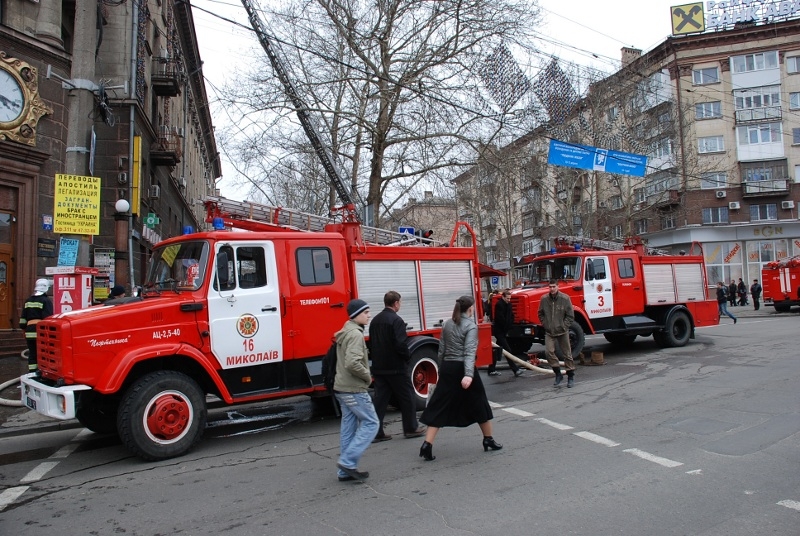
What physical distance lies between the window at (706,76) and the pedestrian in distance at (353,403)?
4366 centimetres

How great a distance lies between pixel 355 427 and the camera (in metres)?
5.63

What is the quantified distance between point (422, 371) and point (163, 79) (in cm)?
1792

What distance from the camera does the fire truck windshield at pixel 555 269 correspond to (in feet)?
46.4

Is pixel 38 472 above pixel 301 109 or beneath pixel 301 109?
beneath

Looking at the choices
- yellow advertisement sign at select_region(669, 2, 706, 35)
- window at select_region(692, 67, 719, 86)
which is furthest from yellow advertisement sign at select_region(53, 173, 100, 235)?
yellow advertisement sign at select_region(669, 2, 706, 35)

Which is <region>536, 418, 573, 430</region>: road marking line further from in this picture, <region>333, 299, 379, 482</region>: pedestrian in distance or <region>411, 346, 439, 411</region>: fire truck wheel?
<region>333, 299, 379, 482</region>: pedestrian in distance

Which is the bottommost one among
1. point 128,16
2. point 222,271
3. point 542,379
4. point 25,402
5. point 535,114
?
point 542,379

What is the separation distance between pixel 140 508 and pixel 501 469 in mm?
3237

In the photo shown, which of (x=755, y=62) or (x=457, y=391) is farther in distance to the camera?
(x=755, y=62)

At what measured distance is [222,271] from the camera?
7.16m

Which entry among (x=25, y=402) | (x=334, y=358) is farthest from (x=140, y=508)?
(x=25, y=402)

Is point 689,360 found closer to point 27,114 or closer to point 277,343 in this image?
point 277,343

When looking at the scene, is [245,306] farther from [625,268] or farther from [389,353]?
[625,268]

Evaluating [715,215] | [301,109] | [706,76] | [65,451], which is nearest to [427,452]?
[65,451]
